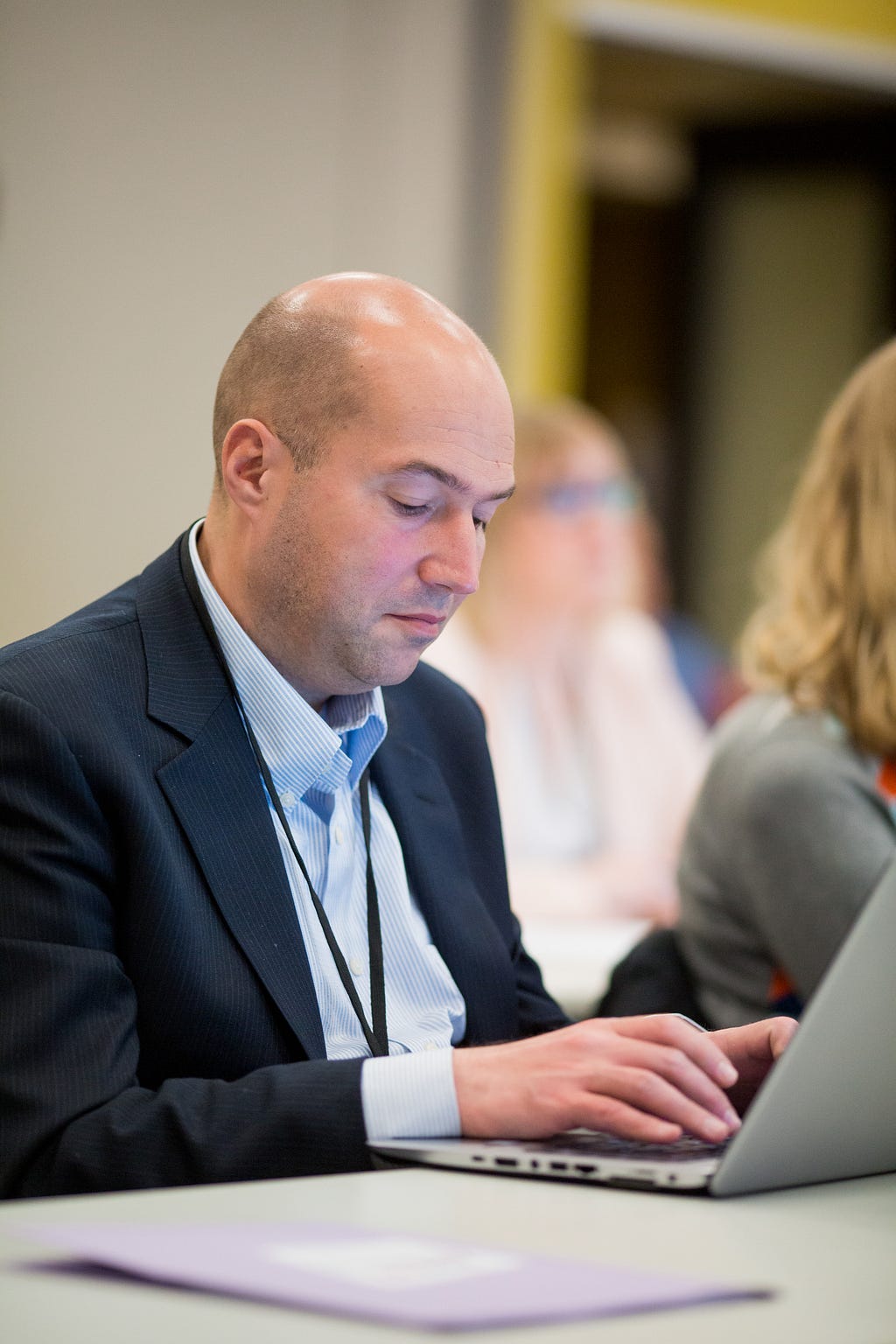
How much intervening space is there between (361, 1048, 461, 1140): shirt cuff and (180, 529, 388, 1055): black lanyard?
274 millimetres

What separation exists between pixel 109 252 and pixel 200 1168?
9.16 ft

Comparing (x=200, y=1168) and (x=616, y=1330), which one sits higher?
(x=616, y=1330)

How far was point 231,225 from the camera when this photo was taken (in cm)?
411

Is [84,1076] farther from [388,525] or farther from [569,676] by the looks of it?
[569,676]

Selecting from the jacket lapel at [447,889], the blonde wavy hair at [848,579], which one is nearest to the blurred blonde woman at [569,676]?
the blonde wavy hair at [848,579]

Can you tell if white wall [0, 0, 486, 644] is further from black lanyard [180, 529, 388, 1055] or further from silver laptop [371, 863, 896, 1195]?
silver laptop [371, 863, 896, 1195]

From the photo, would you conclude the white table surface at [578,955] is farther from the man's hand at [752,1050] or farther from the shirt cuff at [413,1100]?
the shirt cuff at [413,1100]

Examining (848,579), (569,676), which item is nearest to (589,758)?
(569,676)

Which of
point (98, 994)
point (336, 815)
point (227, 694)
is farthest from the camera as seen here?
point (336, 815)

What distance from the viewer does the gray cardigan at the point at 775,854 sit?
6.97ft

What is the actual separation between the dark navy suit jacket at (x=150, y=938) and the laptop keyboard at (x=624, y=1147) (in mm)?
152

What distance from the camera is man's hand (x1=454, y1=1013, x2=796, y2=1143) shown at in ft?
3.92

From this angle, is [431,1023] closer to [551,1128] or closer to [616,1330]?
[551,1128]

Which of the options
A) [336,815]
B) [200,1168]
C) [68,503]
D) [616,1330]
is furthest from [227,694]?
[68,503]
